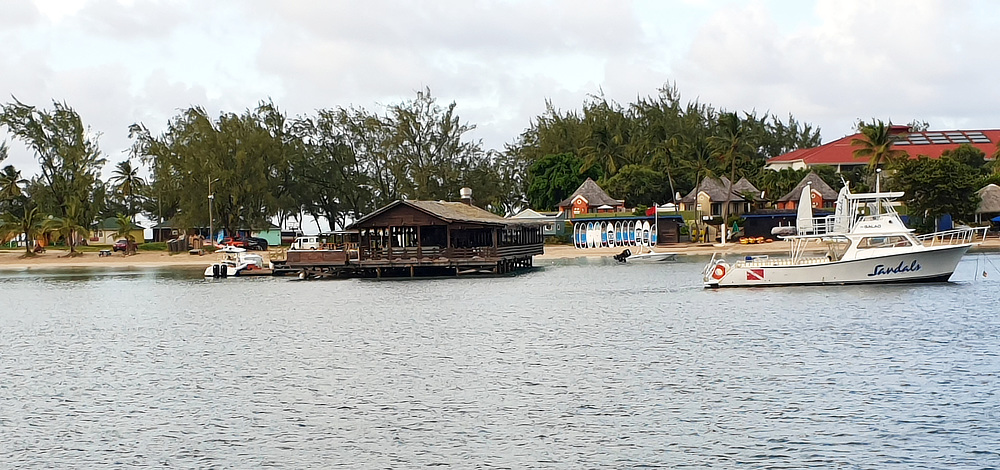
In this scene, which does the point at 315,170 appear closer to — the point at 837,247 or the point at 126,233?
the point at 126,233

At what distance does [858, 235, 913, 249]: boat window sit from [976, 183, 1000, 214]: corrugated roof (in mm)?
43706

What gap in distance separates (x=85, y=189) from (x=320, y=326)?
221ft

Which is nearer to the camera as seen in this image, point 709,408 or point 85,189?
point 709,408

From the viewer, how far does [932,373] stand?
2530cm

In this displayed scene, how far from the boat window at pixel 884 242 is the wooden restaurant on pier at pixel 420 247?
A: 23071mm

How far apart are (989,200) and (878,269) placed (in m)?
45.6

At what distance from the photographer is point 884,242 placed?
146 ft

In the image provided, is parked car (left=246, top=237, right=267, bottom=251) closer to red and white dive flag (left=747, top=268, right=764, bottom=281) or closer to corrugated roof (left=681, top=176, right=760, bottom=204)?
corrugated roof (left=681, top=176, right=760, bottom=204)

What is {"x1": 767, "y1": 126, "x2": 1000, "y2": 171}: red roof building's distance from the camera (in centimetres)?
10800

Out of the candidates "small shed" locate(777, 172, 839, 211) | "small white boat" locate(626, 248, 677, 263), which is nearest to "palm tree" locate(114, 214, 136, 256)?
"small white boat" locate(626, 248, 677, 263)

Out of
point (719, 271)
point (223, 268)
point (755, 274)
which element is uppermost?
point (223, 268)

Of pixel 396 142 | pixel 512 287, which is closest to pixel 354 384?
pixel 512 287

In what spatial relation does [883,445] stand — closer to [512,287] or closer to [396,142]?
[512,287]

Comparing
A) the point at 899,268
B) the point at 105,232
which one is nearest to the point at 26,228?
the point at 105,232
